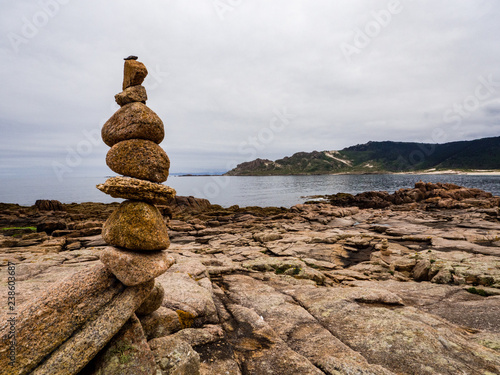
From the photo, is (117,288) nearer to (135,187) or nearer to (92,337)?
A: (92,337)

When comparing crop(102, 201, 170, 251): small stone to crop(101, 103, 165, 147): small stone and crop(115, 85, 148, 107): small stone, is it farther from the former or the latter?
crop(115, 85, 148, 107): small stone

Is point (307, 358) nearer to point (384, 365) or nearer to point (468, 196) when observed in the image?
point (384, 365)

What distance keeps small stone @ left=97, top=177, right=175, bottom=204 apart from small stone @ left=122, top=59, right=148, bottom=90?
Result: 3736mm

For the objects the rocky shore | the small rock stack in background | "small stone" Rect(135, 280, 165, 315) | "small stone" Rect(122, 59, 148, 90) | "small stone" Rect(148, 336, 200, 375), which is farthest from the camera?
"small stone" Rect(122, 59, 148, 90)

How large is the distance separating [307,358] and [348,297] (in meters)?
4.61

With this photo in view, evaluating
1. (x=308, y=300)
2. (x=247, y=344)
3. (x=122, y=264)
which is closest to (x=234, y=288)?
(x=308, y=300)

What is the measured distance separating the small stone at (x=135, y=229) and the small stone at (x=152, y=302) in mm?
1527

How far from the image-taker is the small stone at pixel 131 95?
27.5ft

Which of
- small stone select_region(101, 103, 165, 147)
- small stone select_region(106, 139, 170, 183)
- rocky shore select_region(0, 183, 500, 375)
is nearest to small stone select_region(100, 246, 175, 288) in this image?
rocky shore select_region(0, 183, 500, 375)

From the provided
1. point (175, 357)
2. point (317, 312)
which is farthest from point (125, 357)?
point (317, 312)

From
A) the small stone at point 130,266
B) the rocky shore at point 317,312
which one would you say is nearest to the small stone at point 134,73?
the small stone at point 130,266

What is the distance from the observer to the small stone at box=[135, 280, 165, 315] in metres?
8.00

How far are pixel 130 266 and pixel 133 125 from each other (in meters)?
4.40

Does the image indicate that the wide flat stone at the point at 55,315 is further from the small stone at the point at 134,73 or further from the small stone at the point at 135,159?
the small stone at the point at 134,73
